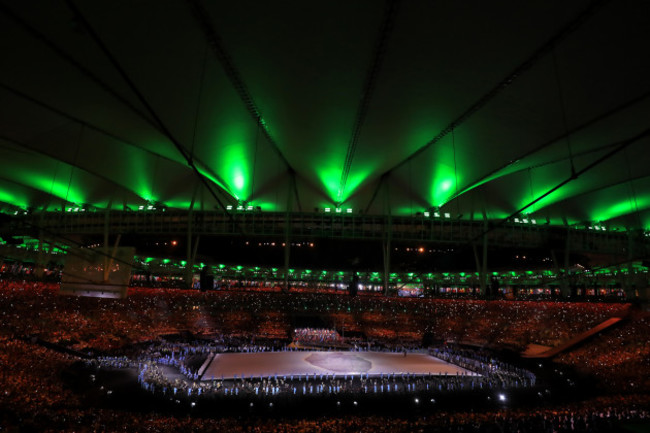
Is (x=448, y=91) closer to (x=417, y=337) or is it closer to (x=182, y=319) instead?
(x=417, y=337)

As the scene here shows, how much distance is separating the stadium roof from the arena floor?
7517mm

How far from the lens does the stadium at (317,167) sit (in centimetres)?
958

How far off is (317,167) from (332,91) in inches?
464

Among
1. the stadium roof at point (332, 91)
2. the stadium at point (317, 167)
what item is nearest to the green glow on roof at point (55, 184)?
the stadium roof at point (332, 91)

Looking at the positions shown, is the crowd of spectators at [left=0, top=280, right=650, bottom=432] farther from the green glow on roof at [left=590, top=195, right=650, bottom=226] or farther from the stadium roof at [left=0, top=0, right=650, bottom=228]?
the green glow on roof at [left=590, top=195, right=650, bottom=226]

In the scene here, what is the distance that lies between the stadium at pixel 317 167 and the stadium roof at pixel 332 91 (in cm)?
11

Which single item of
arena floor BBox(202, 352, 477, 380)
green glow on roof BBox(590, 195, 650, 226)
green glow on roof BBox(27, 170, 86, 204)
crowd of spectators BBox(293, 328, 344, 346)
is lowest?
arena floor BBox(202, 352, 477, 380)

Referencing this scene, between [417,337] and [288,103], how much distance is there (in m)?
16.6

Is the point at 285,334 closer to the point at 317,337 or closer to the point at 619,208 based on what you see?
the point at 317,337

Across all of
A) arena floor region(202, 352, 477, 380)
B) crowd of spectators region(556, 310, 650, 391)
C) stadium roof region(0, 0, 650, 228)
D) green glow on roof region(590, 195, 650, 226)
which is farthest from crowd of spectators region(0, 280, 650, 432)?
green glow on roof region(590, 195, 650, 226)

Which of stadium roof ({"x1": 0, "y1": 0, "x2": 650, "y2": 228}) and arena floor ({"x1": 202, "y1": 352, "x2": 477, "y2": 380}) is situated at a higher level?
stadium roof ({"x1": 0, "y1": 0, "x2": 650, "y2": 228})

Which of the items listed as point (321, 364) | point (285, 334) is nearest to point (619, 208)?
point (285, 334)

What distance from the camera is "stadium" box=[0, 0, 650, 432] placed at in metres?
9.58

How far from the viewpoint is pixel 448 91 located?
55.3ft
